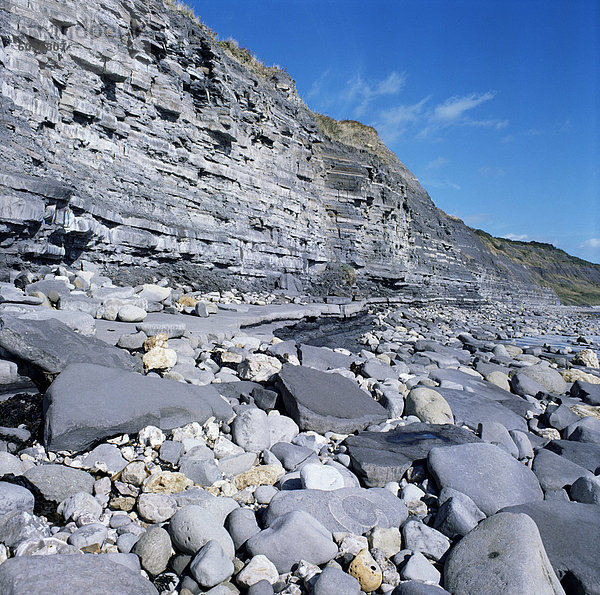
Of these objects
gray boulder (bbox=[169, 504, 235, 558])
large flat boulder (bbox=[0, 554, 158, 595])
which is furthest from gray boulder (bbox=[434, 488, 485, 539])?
large flat boulder (bbox=[0, 554, 158, 595])

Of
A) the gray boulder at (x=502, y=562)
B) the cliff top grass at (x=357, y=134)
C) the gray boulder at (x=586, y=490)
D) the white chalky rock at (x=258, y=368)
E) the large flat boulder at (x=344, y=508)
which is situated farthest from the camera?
the cliff top grass at (x=357, y=134)

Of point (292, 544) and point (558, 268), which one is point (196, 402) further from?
point (558, 268)

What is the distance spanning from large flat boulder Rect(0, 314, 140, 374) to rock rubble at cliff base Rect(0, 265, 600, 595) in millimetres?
15

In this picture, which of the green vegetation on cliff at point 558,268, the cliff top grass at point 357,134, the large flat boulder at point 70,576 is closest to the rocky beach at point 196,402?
the large flat boulder at point 70,576

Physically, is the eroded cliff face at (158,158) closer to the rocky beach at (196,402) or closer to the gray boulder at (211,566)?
the rocky beach at (196,402)

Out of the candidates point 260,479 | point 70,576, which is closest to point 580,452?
point 260,479

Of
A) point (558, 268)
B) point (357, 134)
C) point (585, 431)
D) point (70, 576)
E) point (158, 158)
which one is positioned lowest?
point (70, 576)

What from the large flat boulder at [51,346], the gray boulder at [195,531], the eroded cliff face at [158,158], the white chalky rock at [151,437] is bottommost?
the gray boulder at [195,531]

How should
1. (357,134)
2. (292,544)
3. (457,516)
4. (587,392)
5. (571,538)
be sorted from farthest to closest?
(357,134) → (587,392) → (457,516) → (571,538) → (292,544)

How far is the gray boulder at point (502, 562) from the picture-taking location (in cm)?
166

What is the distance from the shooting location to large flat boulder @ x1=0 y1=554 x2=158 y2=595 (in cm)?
138

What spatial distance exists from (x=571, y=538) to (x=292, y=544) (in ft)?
4.71

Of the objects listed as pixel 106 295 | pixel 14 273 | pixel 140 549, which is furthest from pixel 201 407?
pixel 14 273

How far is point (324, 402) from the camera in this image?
3475 millimetres
